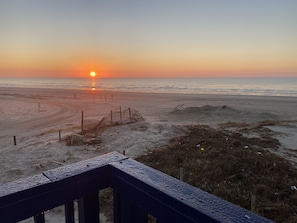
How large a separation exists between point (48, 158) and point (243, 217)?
10.5 meters

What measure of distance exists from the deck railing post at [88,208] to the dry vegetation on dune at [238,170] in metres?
5.58

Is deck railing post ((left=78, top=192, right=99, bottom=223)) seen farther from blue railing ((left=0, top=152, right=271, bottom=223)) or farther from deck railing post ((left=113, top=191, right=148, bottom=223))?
deck railing post ((left=113, top=191, right=148, bottom=223))

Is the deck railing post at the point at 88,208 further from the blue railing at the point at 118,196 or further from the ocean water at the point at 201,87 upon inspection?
the ocean water at the point at 201,87

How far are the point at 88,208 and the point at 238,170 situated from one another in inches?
295

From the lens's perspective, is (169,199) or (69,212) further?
(69,212)

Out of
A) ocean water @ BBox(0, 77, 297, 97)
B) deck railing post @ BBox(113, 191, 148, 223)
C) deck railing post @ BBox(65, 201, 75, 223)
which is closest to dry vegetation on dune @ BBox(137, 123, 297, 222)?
deck railing post @ BBox(113, 191, 148, 223)

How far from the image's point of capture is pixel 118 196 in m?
1.54

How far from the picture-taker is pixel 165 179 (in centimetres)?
139

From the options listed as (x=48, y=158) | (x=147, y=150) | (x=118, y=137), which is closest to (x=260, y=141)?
(x=147, y=150)

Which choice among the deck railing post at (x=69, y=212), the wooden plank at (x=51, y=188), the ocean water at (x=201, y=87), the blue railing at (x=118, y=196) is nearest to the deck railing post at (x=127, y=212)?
the blue railing at (x=118, y=196)

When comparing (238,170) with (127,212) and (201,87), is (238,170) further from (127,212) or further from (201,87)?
(201,87)

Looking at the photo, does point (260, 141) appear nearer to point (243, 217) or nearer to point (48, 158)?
point (48, 158)

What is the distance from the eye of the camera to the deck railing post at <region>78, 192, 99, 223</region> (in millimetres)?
1535

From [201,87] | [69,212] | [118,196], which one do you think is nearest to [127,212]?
[118,196]
